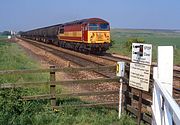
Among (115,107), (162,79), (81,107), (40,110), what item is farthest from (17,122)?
(162,79)

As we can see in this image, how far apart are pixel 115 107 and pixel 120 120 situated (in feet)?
3.78

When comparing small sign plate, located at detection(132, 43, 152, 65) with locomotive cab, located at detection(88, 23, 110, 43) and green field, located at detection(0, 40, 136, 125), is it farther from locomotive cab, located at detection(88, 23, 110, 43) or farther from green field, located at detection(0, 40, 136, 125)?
locomotive cab, located at detection(88, 23, 110, 43)

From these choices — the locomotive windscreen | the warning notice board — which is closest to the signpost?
the warning notice board

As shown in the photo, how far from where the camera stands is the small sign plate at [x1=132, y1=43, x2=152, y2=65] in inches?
302

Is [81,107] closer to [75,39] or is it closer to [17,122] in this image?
[17,122]

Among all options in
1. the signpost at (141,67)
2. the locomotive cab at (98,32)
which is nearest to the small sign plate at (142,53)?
the signpost at (141,67)

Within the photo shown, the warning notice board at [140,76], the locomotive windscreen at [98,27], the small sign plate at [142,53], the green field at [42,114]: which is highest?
the locomotive windscreen at [98,27]

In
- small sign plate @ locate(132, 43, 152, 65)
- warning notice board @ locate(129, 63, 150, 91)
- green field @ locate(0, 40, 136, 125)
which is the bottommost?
green field @ locate(0, 40, 136, 125)

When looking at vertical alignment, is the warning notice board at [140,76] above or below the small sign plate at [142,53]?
below

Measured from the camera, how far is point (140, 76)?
7.94 meters

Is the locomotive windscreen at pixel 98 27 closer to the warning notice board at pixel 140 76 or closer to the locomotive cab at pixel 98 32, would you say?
the locomotive cab at pixel 98 32

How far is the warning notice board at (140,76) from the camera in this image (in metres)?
7.66

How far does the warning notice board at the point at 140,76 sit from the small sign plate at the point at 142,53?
0.10m

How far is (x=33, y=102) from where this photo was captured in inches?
363
